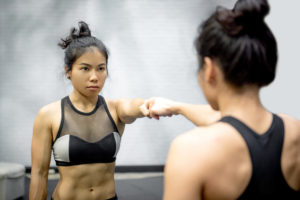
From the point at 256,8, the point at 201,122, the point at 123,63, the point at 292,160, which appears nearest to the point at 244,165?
the point at 292,160

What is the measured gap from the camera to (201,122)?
1.48 meters

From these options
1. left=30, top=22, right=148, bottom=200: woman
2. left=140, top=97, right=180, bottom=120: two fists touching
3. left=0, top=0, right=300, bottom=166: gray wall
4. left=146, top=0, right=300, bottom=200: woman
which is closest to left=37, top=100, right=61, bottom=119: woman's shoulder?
left=30, top=22, right=148, bottom=200: woman

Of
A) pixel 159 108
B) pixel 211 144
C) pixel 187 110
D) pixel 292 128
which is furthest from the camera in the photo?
pixel 159 108

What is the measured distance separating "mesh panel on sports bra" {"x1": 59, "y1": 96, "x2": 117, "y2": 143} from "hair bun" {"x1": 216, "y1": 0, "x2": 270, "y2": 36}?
122 cm

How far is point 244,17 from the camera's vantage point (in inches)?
35.5

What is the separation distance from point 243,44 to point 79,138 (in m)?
1.27

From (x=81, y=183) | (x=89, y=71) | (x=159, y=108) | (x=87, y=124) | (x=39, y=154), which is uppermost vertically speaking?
(x=89, y=71)

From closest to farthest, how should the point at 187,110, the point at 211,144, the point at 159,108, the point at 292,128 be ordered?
the point at 211,144 < the point at 292,128 < the point at 187,110 < the point at 159,108

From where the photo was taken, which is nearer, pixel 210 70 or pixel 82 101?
pixel 210 70

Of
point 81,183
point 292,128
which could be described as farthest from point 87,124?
point 292,128

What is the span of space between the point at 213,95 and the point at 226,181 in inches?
10.2

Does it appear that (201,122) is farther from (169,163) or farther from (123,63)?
(123,63)

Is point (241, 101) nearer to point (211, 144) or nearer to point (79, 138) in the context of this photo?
point (211, 144)

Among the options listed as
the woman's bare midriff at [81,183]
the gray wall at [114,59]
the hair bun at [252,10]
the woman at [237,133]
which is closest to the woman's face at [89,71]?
the woman's bare midriff at [81,183]
